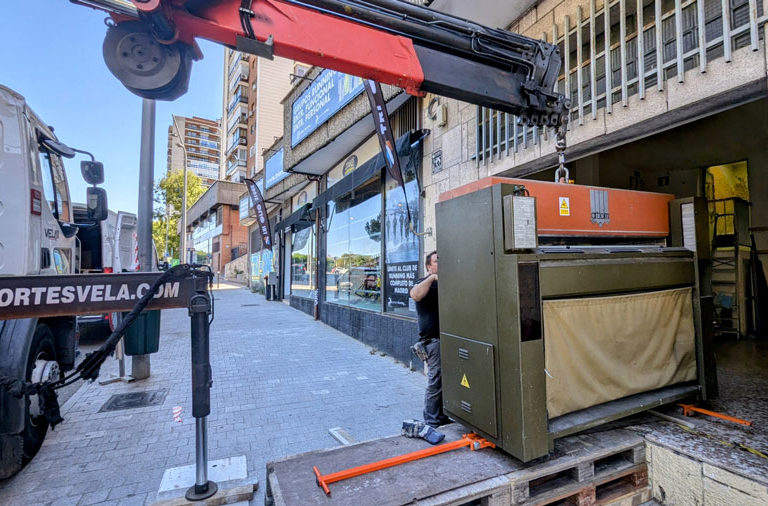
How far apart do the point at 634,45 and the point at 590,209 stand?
234 centimetres

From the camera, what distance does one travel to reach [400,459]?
7.97ft

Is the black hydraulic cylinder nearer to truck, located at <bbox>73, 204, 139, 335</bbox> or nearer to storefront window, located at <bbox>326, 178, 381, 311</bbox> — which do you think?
truck, located at <bbox>73, 204, 139, 335</bbox>

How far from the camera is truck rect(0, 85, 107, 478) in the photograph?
3184 mm

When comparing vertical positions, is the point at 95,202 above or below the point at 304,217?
below

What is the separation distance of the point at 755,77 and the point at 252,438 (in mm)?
5633

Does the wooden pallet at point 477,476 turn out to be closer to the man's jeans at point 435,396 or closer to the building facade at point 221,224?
the man's jeans at point 435,396

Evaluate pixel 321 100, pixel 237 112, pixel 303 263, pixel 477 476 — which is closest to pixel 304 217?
pixel 303 263

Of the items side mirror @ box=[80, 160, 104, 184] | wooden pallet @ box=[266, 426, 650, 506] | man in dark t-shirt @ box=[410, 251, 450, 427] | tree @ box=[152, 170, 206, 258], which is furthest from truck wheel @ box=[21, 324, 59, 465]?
tree @ box=[152, 170, 206, 258]

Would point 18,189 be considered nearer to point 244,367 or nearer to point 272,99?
point 244,367

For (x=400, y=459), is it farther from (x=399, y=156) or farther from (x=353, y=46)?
(x=399, y=156)

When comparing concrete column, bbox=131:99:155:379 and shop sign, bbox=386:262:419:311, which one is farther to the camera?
shop sign, bbox=386:262:419:311

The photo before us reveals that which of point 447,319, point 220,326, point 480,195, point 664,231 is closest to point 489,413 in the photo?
point 447,319

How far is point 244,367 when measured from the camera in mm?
6938

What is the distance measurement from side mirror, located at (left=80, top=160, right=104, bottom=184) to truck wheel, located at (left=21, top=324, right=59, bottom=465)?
2018 millimetres
